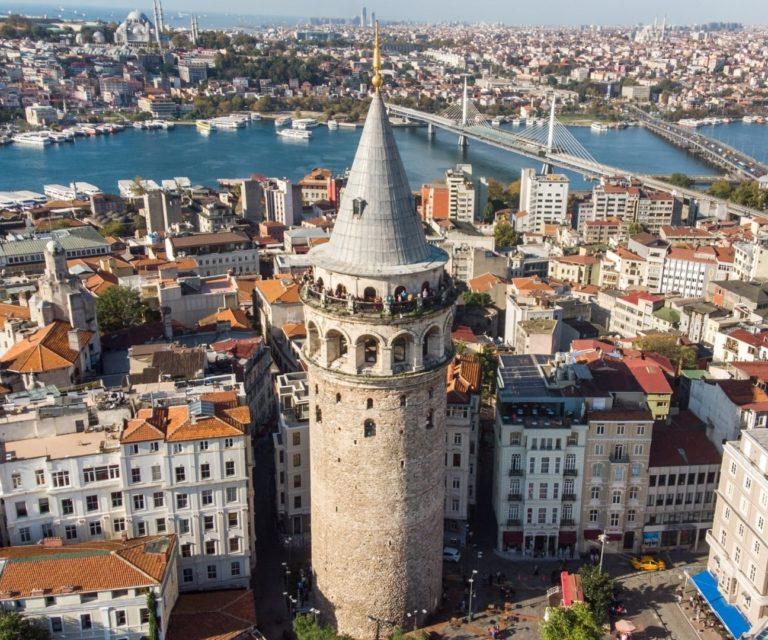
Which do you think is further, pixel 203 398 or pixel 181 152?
pixel 181 152

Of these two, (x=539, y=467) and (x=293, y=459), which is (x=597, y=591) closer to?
(x=539, y=467)

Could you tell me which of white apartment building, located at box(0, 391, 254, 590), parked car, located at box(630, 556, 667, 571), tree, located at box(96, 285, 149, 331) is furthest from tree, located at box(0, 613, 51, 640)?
tree, located at box(96, 285, 149, 331)

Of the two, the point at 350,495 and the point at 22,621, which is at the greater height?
the point at 350,495

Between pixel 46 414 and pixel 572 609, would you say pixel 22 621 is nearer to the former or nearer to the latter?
pixel 46 414

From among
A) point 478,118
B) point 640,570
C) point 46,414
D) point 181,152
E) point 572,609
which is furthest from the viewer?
point 478,118

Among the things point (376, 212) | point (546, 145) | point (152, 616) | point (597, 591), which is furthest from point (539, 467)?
point (546, 145)

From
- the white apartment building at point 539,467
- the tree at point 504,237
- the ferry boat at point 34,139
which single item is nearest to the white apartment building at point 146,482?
the white apartment building at point 539,467

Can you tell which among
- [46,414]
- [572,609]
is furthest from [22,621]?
[572,609]
